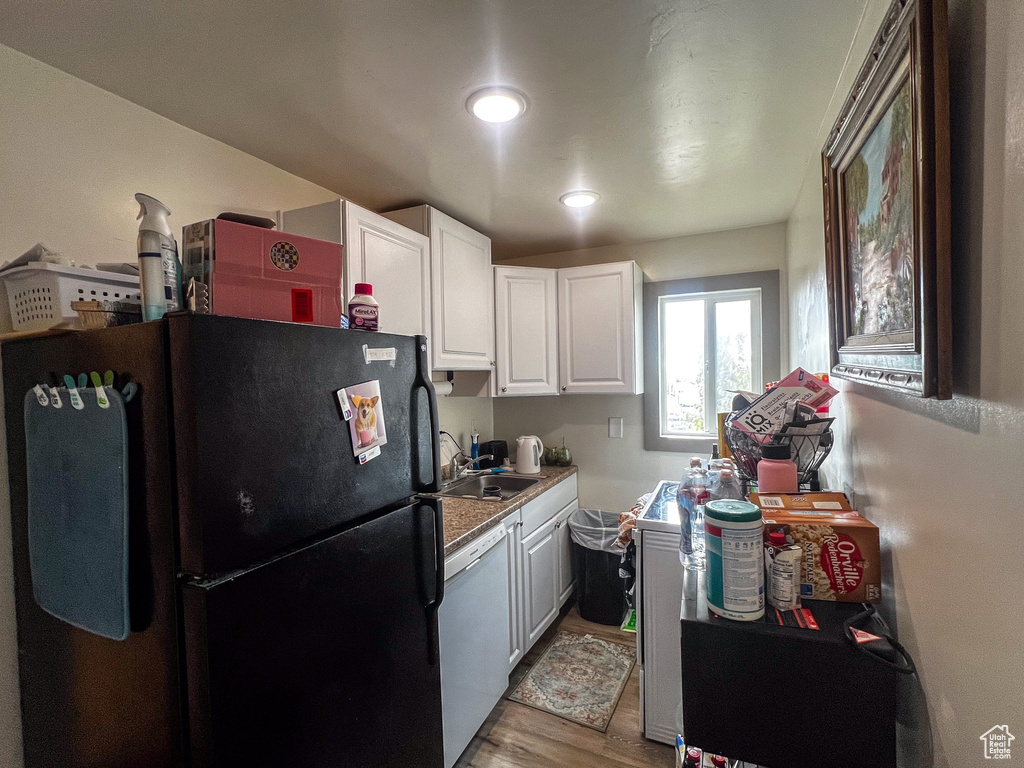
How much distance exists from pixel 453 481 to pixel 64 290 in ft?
6.30

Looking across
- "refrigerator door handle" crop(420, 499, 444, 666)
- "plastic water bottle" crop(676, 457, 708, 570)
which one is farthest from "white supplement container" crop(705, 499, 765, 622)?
"refrigerator door handle" crop(420, 499, 444, 666)

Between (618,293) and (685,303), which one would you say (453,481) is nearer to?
(618,293)

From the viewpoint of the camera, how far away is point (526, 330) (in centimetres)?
278

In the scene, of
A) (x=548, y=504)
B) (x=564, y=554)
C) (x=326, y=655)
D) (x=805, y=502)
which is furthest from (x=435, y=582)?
(x=564, y=554)

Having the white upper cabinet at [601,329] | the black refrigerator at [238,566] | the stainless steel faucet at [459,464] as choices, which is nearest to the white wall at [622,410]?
the white upper cabinet at [601,329]

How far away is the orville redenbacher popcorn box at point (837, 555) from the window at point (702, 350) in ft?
6.31

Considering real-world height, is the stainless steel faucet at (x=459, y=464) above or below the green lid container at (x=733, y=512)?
below

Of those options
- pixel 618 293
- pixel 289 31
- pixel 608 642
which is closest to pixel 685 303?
pixel 618 293

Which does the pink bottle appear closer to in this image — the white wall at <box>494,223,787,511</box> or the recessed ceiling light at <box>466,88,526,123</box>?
the recessed ceiling light at <box>466,88,526,123</box>

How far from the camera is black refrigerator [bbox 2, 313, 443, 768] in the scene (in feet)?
2.62

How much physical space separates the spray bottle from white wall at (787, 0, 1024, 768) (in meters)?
1.29

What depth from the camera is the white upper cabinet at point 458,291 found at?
85.5 inches

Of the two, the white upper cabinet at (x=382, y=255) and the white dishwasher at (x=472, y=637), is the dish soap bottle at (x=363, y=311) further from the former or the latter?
the white dishwasher at (x=472, y=637)

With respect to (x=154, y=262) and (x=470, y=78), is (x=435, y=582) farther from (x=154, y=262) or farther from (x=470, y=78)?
(x=470, y=78)
